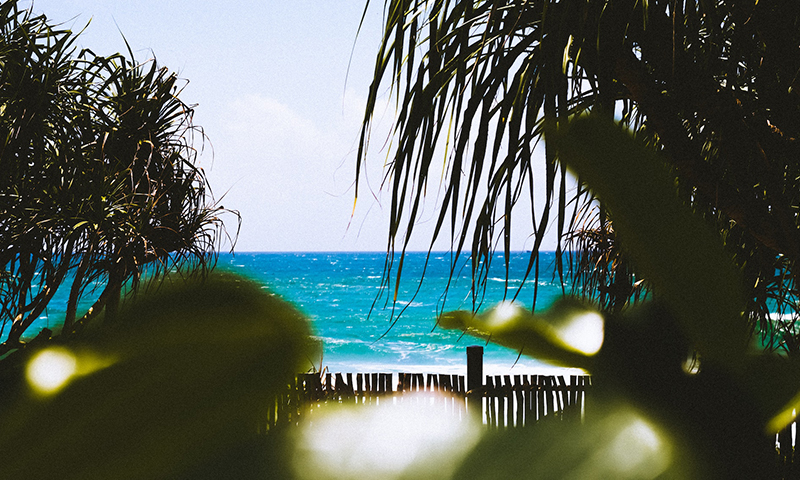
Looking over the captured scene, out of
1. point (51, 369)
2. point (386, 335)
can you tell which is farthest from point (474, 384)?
point (386, 335)

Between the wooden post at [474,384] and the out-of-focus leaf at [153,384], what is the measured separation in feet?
6.55

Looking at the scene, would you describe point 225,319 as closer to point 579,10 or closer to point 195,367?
point 195,367

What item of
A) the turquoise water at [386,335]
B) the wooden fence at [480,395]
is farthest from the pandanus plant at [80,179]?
the turquoise water at [386,335]

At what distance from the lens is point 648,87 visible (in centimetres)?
108

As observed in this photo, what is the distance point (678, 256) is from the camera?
1.85ft

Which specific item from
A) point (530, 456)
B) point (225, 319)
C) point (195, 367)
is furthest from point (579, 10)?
point (530, 456)

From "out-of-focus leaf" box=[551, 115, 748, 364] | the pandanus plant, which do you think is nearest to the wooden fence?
the pandanus plant

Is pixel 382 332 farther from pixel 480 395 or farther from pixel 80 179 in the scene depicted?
pixel 80 179

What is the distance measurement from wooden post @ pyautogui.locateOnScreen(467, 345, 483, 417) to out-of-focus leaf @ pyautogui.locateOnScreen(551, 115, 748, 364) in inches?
174

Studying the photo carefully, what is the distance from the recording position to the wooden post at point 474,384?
4.93m

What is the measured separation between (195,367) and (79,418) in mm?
546

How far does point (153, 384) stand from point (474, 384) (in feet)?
9.22

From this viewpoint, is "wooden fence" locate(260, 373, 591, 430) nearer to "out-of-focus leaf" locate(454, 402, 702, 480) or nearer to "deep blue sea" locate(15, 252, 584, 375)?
"out-of-focus leaf" locate(454, 402, 702, 480)

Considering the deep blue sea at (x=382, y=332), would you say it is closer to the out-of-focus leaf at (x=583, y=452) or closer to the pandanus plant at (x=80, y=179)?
the out-of-focus leaf at (x=583, y=452)
